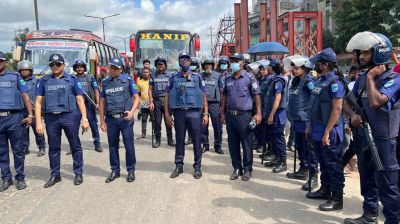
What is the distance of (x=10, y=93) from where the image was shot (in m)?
5.25

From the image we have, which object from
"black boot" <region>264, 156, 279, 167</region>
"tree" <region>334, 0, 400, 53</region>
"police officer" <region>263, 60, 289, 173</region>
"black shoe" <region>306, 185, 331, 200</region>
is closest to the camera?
"black shoe" <region>306, 185, 331, 200</region>

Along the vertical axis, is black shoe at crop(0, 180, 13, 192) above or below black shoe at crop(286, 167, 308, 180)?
above

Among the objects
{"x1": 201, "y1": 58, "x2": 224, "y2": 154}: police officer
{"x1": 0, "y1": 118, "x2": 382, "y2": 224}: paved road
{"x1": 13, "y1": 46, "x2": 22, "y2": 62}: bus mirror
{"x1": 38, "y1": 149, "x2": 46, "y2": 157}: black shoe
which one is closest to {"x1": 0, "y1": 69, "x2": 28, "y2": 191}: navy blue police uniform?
{"x1": 0, "y1": 118, "x2": 382, "y2": 224}: paved road

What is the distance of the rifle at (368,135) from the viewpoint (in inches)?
131

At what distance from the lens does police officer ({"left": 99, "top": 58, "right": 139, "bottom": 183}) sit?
5.48 meters

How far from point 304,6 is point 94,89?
47.0 meters

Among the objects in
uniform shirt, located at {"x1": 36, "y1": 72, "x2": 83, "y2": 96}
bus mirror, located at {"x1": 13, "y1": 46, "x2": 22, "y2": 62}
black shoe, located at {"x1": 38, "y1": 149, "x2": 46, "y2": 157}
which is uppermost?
bus mirror, located at {"x1": 13, "y1": 46, "x2": 22, "y2": 62}

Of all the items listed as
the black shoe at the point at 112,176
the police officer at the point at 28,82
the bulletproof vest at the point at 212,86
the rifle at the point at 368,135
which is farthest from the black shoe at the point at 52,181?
the rifle at the point at 368,135

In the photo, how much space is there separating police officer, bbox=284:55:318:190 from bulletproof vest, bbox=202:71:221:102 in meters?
2.13

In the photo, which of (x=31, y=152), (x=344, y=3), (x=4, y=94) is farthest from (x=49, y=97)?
(x=344, y=3)

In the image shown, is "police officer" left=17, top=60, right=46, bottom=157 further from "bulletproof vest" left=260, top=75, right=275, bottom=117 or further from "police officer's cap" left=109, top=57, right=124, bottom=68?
"bulletproof vest" left=260, top=75, right=275, bottom=117

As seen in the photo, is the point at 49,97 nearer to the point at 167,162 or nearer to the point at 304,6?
the point at 167,162

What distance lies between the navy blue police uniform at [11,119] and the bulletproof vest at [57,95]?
0.39 meters

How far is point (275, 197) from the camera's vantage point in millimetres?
4801
